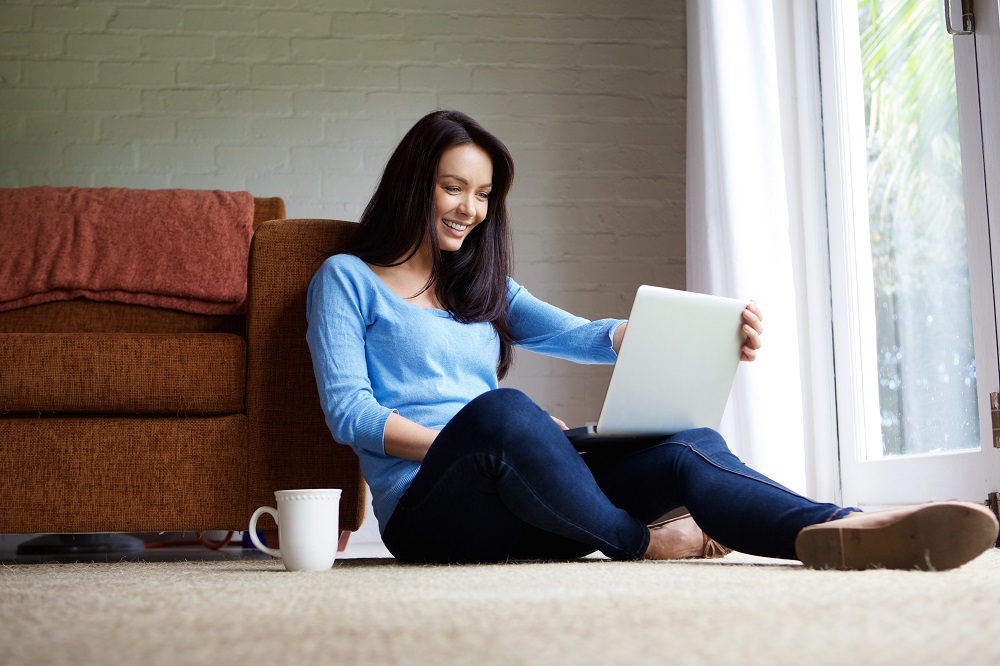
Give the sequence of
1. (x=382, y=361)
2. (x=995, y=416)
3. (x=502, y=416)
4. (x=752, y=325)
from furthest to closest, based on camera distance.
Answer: (x=995, y=416)
(x=382, y=361)
(x=752, y=325)
(x=502, y=416)

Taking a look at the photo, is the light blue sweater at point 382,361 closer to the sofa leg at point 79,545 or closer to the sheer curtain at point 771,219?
the sheer curtain at point 771,219

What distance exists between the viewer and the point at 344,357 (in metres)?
1.38

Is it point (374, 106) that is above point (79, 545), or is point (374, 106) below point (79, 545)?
above

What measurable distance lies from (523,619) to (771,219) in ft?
5.59

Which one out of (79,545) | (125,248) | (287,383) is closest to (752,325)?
(287,383)

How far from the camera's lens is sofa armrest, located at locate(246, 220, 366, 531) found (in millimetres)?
1634

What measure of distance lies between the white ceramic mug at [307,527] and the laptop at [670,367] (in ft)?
1.09

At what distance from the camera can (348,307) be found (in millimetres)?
1432

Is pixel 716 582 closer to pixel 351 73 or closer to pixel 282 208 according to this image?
pixel 282 208

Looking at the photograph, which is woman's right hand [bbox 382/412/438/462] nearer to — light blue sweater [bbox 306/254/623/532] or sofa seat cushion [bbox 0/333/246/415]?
light blue sweater [bbox 306/254/623/532]

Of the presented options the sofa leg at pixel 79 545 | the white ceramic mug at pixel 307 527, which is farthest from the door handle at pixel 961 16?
the sofa leg at pixel 79 545

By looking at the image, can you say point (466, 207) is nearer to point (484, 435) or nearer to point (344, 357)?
point (344, 357)

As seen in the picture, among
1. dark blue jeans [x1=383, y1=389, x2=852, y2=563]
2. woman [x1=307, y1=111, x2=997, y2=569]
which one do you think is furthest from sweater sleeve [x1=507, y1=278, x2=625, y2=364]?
dark blue jeans [x1=383, y1=389, x2=852, y2=563]

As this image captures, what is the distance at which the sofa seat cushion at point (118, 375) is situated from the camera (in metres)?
1.63
